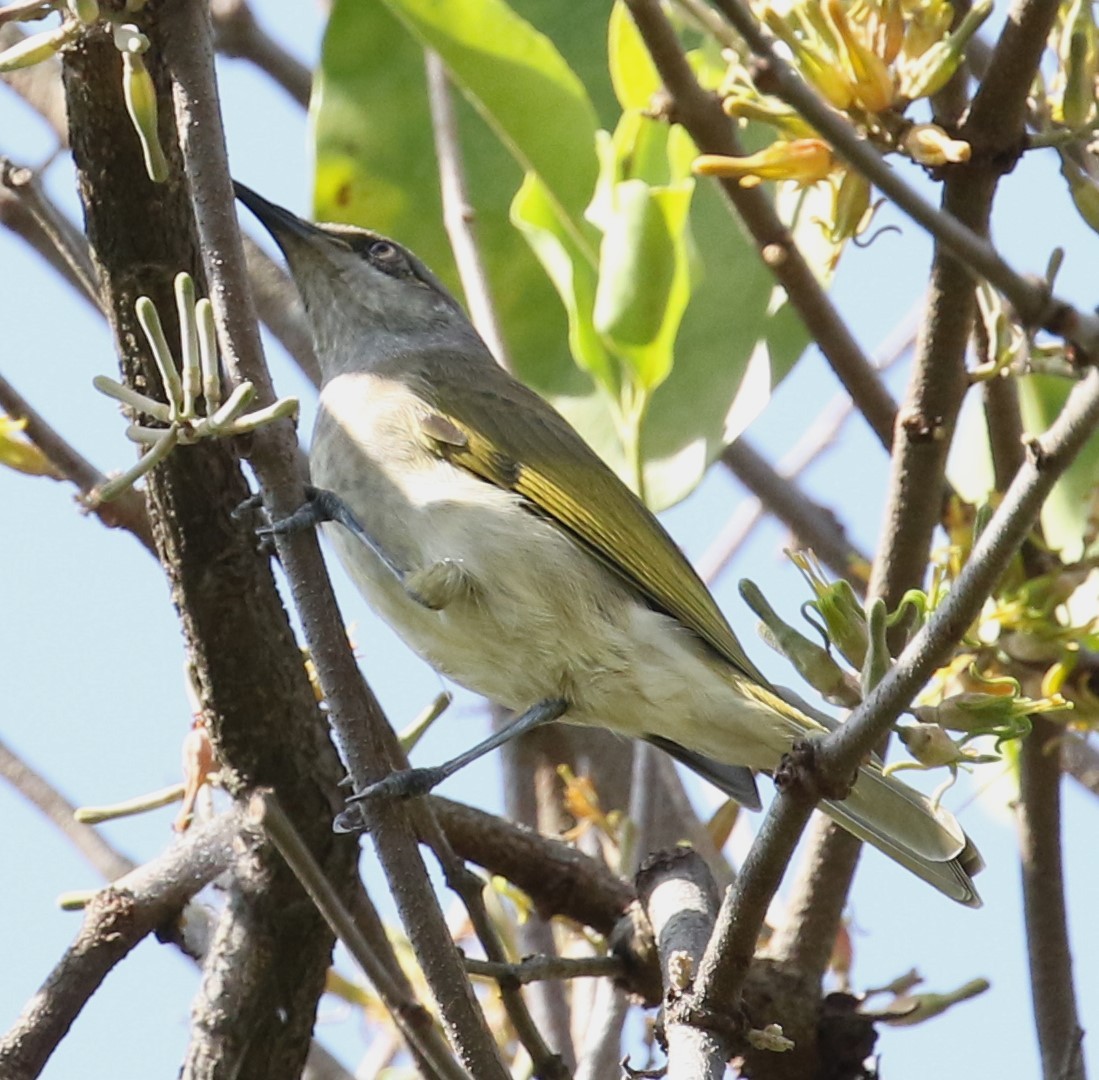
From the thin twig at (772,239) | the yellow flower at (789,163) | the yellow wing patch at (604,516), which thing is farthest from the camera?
the yellow wing patch at (604,516)

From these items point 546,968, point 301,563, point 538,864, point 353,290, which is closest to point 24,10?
point 301,563

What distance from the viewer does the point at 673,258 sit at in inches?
Answer: 112

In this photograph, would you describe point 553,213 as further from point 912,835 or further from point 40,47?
point 40,47

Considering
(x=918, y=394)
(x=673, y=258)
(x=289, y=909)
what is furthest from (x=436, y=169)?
(x=289, y=909)

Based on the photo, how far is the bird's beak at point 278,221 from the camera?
361cm

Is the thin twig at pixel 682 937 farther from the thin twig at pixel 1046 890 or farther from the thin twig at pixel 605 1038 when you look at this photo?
the thin twig at pixel 1046 890

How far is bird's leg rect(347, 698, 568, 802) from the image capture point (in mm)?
2191

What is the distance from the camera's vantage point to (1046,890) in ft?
9.63

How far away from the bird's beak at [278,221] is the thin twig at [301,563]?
1466 mm

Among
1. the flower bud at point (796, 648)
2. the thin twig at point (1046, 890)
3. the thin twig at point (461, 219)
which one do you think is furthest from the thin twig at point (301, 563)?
the thin twig at point (461, 219)

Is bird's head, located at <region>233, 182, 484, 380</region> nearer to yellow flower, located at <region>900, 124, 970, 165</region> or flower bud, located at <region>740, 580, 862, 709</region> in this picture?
yellow flower, located at <region>900, 124, 970, 165</region>

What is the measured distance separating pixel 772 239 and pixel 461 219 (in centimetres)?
97

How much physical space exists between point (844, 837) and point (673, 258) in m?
1.08

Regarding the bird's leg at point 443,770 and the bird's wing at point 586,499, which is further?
the bird's wing at point 586,499
